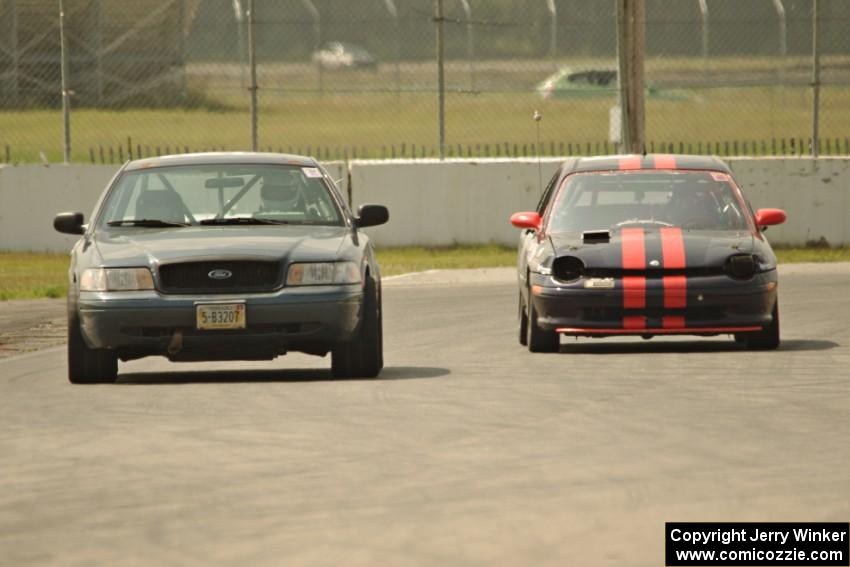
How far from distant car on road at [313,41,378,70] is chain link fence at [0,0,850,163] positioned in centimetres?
2

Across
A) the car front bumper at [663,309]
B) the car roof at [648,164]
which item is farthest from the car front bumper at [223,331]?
the car roof at [648,164]

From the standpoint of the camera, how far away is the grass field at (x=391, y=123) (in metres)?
27.7

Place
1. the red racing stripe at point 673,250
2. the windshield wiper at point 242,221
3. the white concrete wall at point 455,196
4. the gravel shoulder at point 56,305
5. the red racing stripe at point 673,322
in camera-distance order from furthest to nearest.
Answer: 1. the white concrete wall at point 455,196
2. the gravel shoulder at point 56,305
3. the red racing stripe at point 673,250
4. the red racing stripe at point 673,322
5. the windshield wiper at point 242,221

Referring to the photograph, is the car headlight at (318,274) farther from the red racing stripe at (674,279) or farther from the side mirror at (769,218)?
the side mirror at (769,218)

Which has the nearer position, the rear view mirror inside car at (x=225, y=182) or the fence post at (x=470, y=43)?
the rear view mirror inside car at (x=225, y=182)

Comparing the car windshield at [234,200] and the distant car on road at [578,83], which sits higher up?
the distant car on road at [578,83]

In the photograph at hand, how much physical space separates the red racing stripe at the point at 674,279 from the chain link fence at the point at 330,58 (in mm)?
12254

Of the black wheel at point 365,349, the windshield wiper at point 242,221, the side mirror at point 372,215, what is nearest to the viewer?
the black wheel at point 365,349

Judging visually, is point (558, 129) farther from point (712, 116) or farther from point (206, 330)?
point (206, 330)

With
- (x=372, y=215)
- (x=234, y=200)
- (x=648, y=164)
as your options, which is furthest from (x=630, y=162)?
(x=234, y=200)

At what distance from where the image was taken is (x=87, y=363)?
13.2m

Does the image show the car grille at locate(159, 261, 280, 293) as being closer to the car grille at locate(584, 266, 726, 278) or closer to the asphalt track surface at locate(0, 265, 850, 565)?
the asphalt track surface at locate(0, 265, 850, 565)

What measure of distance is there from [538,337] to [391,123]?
14805 millimetres

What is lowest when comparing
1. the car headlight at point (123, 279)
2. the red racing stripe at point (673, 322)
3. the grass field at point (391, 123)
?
the red racing stripe at point (673, 322)
